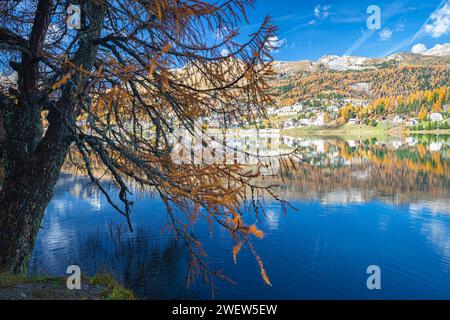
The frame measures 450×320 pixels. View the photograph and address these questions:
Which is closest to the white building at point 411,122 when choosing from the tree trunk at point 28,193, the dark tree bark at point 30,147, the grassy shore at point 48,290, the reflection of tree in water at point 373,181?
the reflection of tree in water at point 373,181

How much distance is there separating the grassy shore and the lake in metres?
1.94

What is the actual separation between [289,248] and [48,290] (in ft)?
44.7

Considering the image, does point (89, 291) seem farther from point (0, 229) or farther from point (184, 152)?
point (184, 152)

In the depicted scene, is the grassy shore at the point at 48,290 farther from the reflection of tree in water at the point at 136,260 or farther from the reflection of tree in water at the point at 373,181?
the reflection of tree in water at the point at 373,181

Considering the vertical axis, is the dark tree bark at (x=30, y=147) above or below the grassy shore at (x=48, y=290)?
above

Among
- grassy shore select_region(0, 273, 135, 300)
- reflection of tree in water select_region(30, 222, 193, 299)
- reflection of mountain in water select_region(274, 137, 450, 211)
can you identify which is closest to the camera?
grassy shore select_region(0, 273, 135, 300)

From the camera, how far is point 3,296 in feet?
17.9

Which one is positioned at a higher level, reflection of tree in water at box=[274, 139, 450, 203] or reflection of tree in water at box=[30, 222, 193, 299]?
reflection of tree in water at box=[274, 139, 450, 203]

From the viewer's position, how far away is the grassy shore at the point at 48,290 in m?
5.65

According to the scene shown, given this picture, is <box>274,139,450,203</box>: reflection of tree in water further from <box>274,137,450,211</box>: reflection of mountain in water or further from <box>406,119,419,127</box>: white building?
<box>406,119,419,127</box>: white building

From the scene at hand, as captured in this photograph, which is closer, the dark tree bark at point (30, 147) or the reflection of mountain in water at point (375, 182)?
the dark tree bark at point (30, 147)

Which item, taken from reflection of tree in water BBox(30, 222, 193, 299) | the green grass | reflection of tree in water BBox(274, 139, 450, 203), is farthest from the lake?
the green grass

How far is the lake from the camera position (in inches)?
531

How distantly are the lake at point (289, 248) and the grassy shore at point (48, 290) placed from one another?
194cm
